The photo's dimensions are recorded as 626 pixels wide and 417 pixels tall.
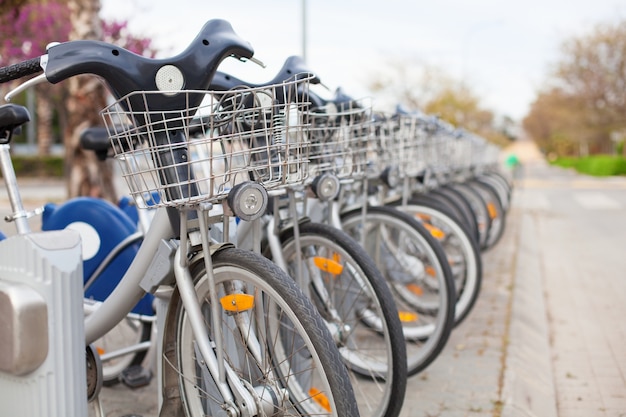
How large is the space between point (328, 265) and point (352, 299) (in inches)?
13.1

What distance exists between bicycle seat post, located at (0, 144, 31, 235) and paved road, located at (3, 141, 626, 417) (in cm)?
112

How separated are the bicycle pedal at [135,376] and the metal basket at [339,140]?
1250 mm

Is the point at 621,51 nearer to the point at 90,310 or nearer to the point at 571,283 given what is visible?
the point at 571,283

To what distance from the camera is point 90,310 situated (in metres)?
2.64

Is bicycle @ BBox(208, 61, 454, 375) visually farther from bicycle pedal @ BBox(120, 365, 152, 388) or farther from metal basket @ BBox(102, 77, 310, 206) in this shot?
bicycle pedal @ BBox(120, 365, 152, 388)

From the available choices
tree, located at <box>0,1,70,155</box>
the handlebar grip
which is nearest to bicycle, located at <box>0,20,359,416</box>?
the handlebar grip

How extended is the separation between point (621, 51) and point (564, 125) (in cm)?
816

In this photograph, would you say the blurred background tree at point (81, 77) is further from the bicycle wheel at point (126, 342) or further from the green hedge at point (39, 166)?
the green hedge at point (39, 166)

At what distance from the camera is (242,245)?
259cm

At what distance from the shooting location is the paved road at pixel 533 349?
314cm

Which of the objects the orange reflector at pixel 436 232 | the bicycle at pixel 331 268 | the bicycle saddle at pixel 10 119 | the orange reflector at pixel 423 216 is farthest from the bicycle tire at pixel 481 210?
the bicycle saddle at pixel 10 119

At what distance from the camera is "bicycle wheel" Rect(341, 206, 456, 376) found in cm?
327

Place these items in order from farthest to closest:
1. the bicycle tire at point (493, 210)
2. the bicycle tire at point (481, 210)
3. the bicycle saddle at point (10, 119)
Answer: the bicycle tire at point (493, 210) → the bicycle tire at point (481, 210) → the bicycle saddle at point (10, 119)

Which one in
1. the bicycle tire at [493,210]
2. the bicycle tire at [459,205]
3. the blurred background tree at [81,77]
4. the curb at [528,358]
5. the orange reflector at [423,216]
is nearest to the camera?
the curb at [528,358]
